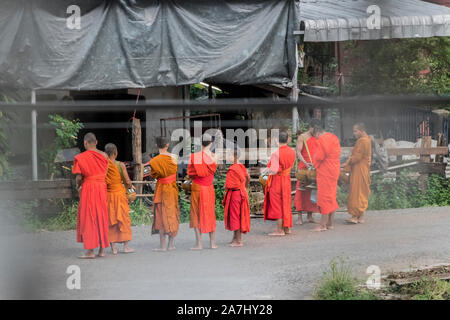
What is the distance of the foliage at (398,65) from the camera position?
3.15 feet

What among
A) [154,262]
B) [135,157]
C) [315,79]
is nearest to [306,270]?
[154,262]

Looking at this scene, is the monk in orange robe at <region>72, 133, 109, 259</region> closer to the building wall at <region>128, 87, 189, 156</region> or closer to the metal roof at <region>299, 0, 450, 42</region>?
the building wall at <region>128, 87, 189, 156</region>

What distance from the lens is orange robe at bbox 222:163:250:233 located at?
4.14 m

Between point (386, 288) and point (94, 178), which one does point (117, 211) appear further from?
point (386, 288)

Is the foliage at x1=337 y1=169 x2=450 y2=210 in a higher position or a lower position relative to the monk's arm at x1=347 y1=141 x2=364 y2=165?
lower

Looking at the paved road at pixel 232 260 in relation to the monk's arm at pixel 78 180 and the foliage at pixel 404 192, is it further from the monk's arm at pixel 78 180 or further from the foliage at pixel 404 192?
the foliage at pixel 404 192

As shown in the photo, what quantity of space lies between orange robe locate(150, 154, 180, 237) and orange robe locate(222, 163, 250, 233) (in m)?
0.35

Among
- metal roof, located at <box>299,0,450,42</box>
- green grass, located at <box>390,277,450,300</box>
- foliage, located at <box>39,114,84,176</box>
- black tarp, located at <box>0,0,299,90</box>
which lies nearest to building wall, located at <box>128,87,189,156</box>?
black tarp, located at <box>0,0,299,90</box>

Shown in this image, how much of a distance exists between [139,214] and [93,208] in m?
1.56

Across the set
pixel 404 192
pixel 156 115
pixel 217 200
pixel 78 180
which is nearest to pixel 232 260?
pixel 78 180

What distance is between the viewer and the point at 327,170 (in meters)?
4.85

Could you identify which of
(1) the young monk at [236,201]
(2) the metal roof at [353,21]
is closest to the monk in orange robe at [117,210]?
(1) the young monk at [236,201]

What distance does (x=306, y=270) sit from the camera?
3.44 m
